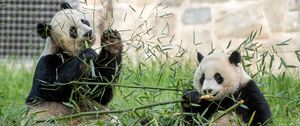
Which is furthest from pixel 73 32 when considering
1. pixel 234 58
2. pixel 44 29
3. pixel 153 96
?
pixel 234 58

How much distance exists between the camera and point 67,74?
5246mm

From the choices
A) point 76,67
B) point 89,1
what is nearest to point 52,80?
point 76,67

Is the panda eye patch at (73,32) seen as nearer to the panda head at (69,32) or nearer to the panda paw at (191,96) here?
the panda head at (69,32)

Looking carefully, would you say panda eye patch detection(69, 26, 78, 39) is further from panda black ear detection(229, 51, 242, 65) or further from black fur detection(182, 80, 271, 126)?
panda black ear detection(229, 51, 242, 65)

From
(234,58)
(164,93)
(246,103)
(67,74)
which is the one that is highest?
(234,58)

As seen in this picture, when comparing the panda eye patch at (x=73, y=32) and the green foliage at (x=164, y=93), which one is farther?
the panda eye patch at (x=73, y=32)

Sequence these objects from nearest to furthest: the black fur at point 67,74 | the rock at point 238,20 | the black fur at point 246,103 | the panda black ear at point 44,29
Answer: the black fur at point 246,103 < the black fur at point 67,74 < the panda black ear at point 44,29 < the rock at point 238,20

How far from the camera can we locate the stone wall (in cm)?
902

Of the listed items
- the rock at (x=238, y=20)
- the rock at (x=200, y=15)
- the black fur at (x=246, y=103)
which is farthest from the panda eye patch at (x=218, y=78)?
the rock at (x=200, y=15)

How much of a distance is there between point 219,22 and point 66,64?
165 inches

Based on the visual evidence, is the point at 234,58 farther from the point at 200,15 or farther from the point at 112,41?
the point at 200,15

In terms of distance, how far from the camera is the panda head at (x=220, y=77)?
4.92 metres

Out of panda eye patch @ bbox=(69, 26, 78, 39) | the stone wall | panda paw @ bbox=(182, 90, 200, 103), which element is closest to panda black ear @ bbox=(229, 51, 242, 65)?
panda paw @ bbox=(182, 90, 200, 103)

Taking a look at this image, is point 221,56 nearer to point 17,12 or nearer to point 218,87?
point 218,87
